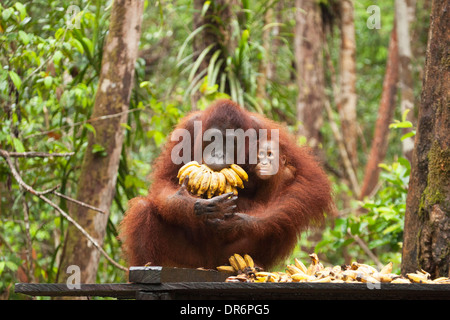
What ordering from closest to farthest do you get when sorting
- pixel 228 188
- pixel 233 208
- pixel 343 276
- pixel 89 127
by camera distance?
pixel 343 276
pixel 233 208
pixel 228 188
pixel 89 127

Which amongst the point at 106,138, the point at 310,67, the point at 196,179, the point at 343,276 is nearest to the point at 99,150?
the point at 106,138

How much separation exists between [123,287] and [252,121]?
4.51 feet

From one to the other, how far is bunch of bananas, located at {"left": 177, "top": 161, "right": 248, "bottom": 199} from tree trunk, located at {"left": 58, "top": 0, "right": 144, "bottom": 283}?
3.89ft

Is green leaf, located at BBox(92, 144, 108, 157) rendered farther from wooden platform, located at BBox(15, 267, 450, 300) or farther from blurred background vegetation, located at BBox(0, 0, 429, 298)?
wooden platform, located at BBox(15, 267, 450, 300)

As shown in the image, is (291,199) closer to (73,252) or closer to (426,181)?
(426,181)

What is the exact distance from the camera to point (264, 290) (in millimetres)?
1877

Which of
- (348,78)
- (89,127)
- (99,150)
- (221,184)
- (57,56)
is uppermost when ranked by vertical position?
(348,78)

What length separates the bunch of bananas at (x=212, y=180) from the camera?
108 inches

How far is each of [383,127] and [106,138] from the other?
5587 mm

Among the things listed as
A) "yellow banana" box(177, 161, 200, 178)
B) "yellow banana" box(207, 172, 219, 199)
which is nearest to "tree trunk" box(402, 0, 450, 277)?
"yellow banana" box(207, 172, 219, 199)

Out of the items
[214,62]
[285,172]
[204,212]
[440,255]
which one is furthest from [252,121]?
[214,62]

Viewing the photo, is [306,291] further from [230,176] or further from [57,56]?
[57,56]

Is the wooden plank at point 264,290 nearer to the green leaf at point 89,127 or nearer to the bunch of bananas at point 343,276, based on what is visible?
the bunch of bananas at point 343,276

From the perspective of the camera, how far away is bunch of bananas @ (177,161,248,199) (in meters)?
2.75
